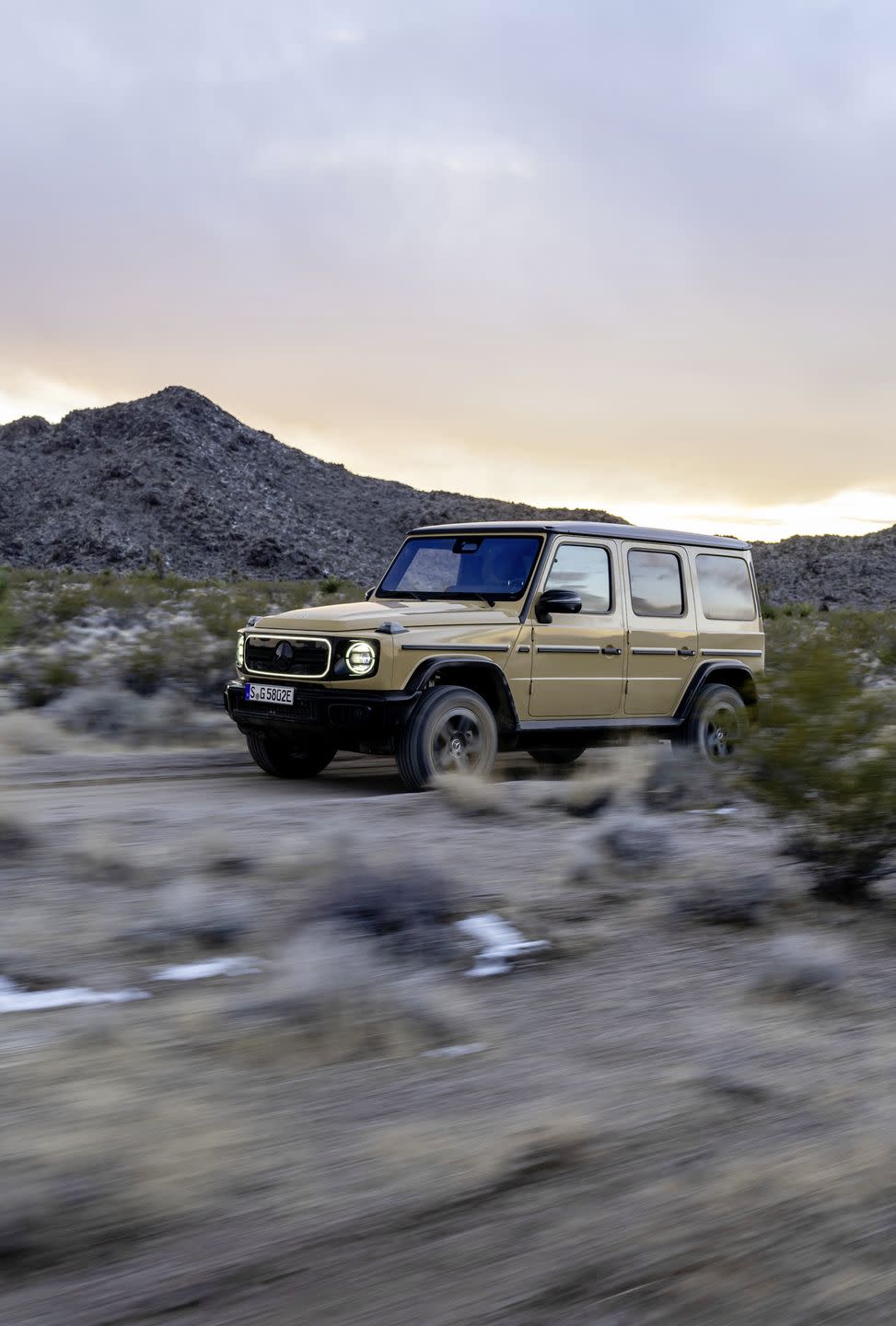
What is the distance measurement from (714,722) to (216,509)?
248 feet

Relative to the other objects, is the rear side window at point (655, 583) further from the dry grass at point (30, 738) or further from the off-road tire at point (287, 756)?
the dry grass at point (30, 738)

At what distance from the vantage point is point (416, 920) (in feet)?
17.4

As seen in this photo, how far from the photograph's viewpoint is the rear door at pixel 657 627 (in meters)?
9.98

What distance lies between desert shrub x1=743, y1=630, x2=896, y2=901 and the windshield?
287cm

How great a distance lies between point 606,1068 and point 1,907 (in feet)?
8.67

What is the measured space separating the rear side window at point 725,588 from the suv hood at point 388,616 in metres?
2.33

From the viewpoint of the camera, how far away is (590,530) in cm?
963

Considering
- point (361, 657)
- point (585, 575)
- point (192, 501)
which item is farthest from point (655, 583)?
point (192, 501)

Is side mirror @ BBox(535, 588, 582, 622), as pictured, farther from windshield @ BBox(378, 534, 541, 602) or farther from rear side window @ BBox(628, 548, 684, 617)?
rear side window @ BBox(628, 548, 684, 617)

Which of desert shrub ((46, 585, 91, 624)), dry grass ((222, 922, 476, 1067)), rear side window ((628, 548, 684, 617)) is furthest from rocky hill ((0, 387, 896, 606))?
dry grass ((222, 922, 476, 1067))

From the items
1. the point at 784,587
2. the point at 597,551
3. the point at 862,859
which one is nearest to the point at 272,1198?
the point at 862,859

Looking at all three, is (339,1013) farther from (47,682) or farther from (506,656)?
(47,682)

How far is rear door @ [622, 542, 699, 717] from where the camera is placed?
32.8 feet

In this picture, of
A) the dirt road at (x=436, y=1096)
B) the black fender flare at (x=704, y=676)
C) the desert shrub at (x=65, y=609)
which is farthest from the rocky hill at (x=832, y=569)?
the dirt road at (x=436, y=1096)
